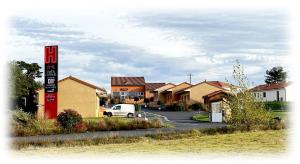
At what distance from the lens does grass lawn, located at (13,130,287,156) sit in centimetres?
1703

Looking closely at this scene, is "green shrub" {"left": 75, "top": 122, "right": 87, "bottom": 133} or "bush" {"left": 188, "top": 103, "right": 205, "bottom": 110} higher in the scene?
"bush" {"left": 188, "top": 103, "right": 205, "bottom": 110}

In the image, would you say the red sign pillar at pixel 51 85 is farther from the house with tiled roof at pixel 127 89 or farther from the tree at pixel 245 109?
the house with tiled roof at pixel 127 89

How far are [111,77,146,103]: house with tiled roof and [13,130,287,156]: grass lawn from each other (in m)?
64.1

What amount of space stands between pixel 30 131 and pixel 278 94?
4450 centimetres

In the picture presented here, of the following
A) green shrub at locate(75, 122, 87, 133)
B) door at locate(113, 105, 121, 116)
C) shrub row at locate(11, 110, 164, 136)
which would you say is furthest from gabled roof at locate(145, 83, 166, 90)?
green shrub at locate(75, 122, 87, 133)

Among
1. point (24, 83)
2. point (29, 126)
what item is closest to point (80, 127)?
point (29, 126)

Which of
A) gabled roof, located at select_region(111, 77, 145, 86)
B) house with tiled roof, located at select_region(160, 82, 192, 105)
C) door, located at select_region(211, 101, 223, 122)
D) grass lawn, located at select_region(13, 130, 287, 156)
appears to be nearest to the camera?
grass lawn, located at select_region(13, 130, 287, 156)

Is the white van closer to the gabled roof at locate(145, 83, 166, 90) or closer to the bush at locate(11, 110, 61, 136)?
the bush at locate(11, 110, 61, 136)

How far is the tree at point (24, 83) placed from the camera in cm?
4650

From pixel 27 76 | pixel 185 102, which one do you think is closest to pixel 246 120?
pixel 27 76

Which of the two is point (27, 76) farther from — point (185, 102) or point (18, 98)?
point (185, 102)

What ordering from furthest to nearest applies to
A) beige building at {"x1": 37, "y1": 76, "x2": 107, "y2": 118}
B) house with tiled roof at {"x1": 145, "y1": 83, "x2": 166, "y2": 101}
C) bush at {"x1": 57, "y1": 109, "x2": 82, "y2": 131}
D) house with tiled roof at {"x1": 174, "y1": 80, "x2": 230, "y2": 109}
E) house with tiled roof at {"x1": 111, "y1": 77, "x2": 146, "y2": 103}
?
house with tiled roof at {"x1": 145, "y1": 83, "x2": 166, "y2": 101}, house with tiled roof at {"x1": 111, "y1": 77, "x2": 146, "y2": 103}, house with tiled roof at {"x1": 174, "y1": 80, "x2": 230, "y2": 109}, beige building at {"x1": 37, "y1": 76, "x2": 107, "y2": 118}, bush at {"x1": 57, "y1": 109, "x2": 82, "y2": 131}

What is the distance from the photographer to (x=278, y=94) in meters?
66.5

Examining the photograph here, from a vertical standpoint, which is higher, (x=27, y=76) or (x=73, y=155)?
(x=27, y=76)
